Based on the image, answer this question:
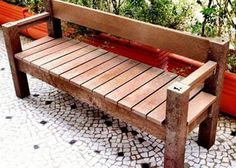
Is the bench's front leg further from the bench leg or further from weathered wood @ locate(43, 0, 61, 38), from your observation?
weathered wood @ locate(43, 0, 61, 38)

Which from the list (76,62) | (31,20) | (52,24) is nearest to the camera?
(76,62)

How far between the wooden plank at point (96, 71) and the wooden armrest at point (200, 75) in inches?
33.4

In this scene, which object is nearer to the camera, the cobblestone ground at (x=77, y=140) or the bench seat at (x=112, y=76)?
the bench seat at (x=112, y=76)

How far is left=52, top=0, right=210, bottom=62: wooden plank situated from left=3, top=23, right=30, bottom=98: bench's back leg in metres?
0.45

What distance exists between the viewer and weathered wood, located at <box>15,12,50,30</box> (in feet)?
10.7

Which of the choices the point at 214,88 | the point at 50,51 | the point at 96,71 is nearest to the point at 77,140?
the point at 96,71

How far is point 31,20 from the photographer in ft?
10.9

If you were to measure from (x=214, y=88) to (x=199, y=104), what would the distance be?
19 cm

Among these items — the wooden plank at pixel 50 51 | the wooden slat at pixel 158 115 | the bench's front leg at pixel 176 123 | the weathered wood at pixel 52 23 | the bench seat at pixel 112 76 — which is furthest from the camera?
the weathered wood at pixel 52 23

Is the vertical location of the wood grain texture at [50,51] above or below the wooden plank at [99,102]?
above

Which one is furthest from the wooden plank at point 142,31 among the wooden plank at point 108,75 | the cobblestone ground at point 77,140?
the cobblestone ground at point 77,140

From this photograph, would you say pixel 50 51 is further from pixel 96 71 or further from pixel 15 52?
pixel 96 71

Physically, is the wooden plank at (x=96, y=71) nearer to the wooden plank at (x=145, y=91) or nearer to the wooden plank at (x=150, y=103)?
the wooden plank at (x=145, y=91)

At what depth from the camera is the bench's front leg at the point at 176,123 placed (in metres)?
2.13
